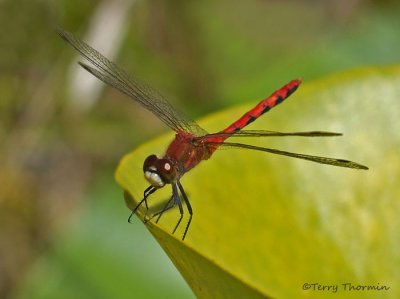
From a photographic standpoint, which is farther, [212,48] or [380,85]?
[212,48]

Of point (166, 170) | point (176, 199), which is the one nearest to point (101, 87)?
point (166, 170)

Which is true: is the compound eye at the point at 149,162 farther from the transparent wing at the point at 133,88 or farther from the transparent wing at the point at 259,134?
the transparent wing at the point at 133,88

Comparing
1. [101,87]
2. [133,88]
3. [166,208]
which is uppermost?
[101,87]

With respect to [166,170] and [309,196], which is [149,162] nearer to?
[166,170]

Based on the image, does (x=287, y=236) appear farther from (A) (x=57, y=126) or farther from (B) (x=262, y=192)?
(A) (x=57, y=126)

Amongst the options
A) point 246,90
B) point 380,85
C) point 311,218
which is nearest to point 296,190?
point 311,218

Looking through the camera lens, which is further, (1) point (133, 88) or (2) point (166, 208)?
(1) point (133, 88)

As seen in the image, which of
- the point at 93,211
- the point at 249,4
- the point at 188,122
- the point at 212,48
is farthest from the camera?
the point at 249,4
